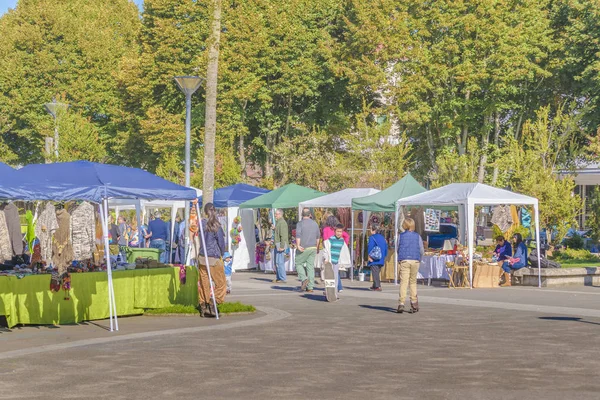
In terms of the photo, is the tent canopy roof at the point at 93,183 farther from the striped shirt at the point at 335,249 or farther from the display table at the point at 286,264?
the display table at the point at 286,264

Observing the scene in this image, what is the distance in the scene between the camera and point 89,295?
60.5 feet

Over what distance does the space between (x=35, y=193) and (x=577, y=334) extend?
8.47m

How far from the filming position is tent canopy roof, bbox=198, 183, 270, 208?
36062 millimetres

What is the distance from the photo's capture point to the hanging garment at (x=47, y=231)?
1988 cm

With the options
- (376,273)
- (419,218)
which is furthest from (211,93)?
(419,218)

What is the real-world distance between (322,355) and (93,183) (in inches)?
220

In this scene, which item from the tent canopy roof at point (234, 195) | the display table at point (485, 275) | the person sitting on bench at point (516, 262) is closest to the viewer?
the display table at point (485, 275)

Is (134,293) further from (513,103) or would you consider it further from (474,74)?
(513,103)

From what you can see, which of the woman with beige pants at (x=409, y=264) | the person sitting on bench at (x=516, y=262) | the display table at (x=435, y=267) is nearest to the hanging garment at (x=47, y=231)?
the woman with beige pants at (x=409, y=264)

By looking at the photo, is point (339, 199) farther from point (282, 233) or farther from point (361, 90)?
point (361, 90)

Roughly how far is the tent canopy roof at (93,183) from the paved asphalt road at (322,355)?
210 centimetres

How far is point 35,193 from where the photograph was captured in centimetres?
1712

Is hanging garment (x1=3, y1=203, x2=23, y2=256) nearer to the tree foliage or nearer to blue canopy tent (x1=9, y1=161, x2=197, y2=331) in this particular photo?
blue canopy tent (x1=9, y1=161, x2=197, y2=331)

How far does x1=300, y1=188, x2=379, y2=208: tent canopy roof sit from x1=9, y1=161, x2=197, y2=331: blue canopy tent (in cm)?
1348
